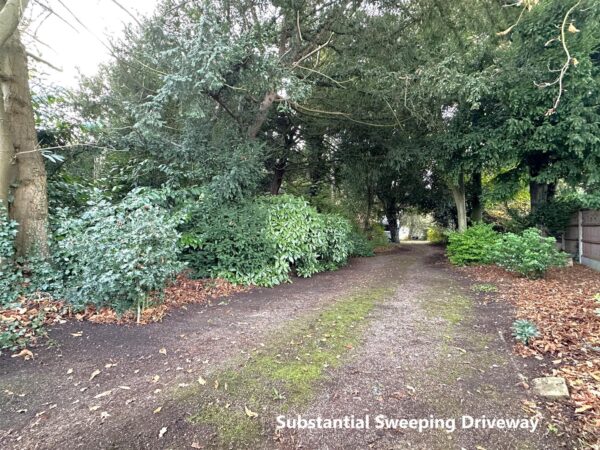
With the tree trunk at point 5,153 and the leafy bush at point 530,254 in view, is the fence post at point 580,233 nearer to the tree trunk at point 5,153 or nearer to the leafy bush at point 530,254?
the leafy bush at point 530,254

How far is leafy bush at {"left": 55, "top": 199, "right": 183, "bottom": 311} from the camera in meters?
3.42

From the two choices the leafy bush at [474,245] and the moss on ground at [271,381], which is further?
the leafy bush at [474,245]

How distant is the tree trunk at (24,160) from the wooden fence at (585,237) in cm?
1061

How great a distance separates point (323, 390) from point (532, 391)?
1483 millimetres

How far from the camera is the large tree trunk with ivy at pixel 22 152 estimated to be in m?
4.05

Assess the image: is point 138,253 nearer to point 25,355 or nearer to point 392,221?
point 25,355

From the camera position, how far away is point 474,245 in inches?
316

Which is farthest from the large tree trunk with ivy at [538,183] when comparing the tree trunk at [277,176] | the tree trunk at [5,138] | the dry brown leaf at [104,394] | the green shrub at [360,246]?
the tree trunk at [5,138]

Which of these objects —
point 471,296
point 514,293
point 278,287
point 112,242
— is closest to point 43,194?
point 112,242

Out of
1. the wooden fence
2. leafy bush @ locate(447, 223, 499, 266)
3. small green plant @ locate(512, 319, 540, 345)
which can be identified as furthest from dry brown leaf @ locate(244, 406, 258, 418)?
the wooden fence

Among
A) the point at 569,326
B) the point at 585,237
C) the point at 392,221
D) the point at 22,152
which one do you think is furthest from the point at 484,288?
the point at 392,221

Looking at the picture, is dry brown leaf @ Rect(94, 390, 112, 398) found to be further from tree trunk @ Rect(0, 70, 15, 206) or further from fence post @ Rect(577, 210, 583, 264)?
fence post @ Rect(577, 210, 583, 264)

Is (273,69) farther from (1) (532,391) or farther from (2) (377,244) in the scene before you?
(2) (377,244)

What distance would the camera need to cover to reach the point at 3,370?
7.85ft
